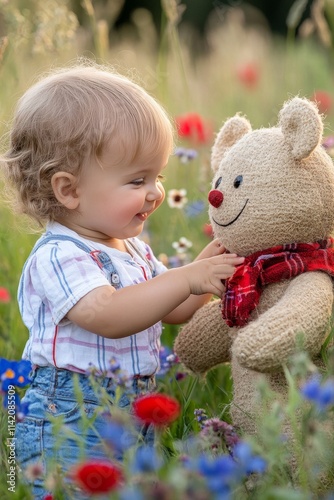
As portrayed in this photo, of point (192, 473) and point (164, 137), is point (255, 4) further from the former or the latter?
point (192, 473)

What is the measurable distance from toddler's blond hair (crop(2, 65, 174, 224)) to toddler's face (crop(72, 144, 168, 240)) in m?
0.02

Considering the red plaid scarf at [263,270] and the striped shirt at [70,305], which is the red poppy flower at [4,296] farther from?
the red plaid scarf at [263,270]

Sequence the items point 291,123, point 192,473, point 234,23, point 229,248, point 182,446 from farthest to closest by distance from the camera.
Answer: point 234,23 → point 229,248 → point 291,123 → point 182,446 → point 192,473

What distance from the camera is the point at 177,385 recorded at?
2.06 meters

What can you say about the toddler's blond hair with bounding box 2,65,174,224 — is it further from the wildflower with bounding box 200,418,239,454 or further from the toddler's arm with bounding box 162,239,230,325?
the wildflower with bounding box 200,418,239,454

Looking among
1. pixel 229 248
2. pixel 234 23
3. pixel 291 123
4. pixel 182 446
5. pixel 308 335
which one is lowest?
pixel 182 446

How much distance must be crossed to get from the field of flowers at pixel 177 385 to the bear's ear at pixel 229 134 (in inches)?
7.3

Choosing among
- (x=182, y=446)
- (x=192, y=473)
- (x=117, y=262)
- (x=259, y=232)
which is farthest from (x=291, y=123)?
(x=192, y=473)

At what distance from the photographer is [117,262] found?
74.5 inches

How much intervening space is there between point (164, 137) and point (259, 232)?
330 millimetres

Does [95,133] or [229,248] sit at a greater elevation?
[95,133]

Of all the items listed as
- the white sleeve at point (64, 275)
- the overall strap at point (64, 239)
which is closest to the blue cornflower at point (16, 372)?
the white sleeve at point (64, 275)

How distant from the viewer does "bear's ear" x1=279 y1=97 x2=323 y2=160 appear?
5.43 ft

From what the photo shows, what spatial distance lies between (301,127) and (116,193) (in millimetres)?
429
